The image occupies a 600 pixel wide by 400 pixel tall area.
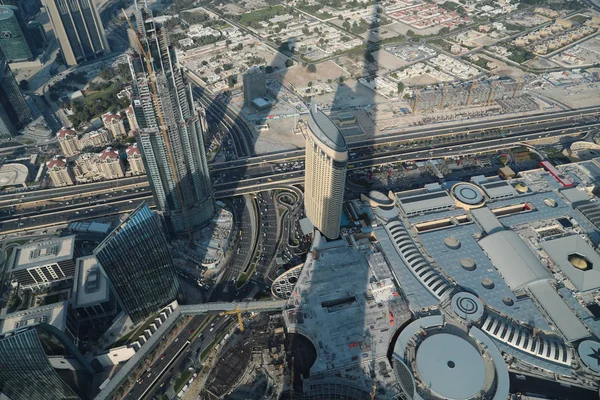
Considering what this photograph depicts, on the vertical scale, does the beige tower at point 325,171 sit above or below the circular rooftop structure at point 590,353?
above

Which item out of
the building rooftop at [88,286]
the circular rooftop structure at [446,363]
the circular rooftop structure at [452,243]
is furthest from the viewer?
the circular rooftop structure at [452,243]

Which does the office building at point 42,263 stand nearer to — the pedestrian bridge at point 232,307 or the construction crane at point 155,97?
the construction crane at point 155,97

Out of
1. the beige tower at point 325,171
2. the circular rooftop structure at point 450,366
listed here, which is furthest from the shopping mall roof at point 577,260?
the beige tower at point 325,171

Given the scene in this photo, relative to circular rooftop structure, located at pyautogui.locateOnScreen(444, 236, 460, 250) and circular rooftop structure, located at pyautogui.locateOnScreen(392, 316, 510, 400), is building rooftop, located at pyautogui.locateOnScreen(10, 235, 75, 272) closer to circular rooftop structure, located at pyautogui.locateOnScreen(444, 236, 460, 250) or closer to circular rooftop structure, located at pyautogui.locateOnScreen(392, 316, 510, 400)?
circular rooftop structure, located at pyautogui.locateOnScreen(392, 316, 510, 400)

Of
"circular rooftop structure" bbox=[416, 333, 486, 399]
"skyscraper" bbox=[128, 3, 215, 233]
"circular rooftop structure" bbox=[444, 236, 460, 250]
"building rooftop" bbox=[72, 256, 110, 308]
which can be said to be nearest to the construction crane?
"skyscraper" bbox=[128, 3, 215, 233]

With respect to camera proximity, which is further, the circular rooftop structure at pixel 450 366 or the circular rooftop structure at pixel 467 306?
the circular rooftop structure at pixel 467 306

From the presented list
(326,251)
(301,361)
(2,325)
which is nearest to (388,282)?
(326,251)

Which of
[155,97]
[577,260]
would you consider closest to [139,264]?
[155,97]
